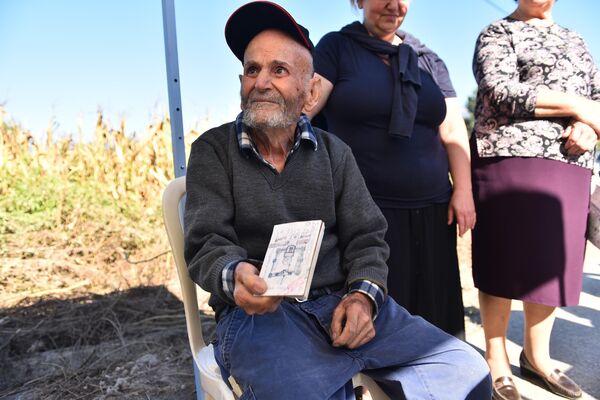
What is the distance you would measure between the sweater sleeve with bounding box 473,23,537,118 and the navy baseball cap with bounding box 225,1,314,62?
3.59 feet

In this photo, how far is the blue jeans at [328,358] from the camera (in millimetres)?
1282

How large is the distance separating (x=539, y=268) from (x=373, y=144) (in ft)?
3.59

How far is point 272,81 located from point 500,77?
1.27 m

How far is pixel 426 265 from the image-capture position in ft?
7.41

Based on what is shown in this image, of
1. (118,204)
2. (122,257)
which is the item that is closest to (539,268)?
(122,257)

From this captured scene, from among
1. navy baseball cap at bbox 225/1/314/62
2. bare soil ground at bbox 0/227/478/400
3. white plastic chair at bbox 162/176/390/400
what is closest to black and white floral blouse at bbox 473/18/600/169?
navy baseball cap at bbox 225/1/314/62

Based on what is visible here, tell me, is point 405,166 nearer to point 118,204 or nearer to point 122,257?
point 122,257

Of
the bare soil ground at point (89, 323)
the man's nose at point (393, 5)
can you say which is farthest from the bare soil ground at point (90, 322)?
the man's nose at point (393, 5)

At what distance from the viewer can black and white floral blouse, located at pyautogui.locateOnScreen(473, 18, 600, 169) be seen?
2.35 meters

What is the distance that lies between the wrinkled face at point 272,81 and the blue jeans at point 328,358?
1.97 feet

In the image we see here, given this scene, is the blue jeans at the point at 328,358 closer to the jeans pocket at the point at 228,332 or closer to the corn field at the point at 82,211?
the jeans pocket at the point at 228,332

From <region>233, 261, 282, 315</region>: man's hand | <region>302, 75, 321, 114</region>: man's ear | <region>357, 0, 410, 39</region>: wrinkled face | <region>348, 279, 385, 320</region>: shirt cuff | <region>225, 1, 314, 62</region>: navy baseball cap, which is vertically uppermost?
<region>357, 0, 410, 39</region>: wrinkled face

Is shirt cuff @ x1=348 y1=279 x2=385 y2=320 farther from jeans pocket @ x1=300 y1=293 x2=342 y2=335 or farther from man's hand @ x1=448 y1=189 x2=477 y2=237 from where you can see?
man's hand @ x1=448 y1=189 x2=477 y2=237

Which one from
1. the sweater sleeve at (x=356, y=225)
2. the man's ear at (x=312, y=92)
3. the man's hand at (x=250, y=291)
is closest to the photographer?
the man's hand at (x=250, y=291)
